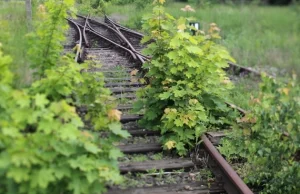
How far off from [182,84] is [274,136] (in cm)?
192

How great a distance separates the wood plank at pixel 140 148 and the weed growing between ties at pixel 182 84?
15 centimetres

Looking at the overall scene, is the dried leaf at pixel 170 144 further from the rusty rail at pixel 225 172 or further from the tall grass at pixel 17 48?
the tall grass at pixel 17 48

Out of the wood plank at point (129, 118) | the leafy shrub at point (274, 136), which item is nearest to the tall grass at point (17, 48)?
the wood plank at point (129, 118)

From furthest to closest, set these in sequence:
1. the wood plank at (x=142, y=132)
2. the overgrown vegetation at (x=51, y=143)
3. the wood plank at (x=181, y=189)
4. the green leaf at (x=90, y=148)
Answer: the wood plank at (x=142, y=132)
the wood plank at (x=181, y=189)
the green leaf at (x=90, y=148)
the overgrown vegetation at (x=51, y=143)

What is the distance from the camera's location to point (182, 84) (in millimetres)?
6020

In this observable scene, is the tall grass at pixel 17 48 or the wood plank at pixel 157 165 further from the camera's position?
the wood plank at pixel 157 165

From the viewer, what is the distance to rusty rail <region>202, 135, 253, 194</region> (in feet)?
14.3

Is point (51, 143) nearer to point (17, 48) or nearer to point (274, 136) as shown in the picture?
point (17, 48)

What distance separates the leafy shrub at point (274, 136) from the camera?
166 inches

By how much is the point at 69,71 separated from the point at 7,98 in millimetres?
763

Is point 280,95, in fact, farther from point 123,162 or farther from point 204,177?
point 123,162

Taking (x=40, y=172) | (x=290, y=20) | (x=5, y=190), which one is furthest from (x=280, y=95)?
(x=5, y=190)

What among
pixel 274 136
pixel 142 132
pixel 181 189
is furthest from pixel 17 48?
pixel 274 136

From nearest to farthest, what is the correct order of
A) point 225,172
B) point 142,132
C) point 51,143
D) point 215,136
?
1. point 51,143
2. point 225,172
3. point 215,136
4. point 142,132
